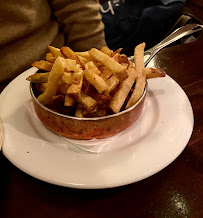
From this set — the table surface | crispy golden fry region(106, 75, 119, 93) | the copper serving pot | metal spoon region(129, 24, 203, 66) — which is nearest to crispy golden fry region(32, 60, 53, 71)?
the copper serving pot

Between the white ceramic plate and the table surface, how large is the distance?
62 mm

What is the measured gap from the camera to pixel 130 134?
2.80 ft

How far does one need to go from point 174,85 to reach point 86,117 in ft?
1.58

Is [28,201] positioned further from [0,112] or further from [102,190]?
[0,112]

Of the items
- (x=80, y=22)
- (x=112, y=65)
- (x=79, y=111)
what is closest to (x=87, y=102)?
(x=79, y=111)

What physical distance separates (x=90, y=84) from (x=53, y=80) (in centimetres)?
13

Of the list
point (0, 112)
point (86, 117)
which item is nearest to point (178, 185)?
point (86, 117)

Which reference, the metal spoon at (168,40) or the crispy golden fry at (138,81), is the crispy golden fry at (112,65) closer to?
the crispy golden fry at (138,81)

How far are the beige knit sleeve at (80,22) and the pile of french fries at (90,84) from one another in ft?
2.02

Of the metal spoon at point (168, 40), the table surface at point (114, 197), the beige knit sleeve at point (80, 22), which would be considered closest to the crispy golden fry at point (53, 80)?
the table surface at point (114, 197)

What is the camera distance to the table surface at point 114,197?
65 cm

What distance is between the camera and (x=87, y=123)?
0.74 meters

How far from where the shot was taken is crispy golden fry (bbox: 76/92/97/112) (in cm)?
73

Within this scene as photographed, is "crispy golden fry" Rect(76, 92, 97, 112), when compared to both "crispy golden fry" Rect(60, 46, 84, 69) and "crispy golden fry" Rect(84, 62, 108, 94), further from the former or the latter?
"crispy golden fry" Rect(60, 46, 84, 69)
